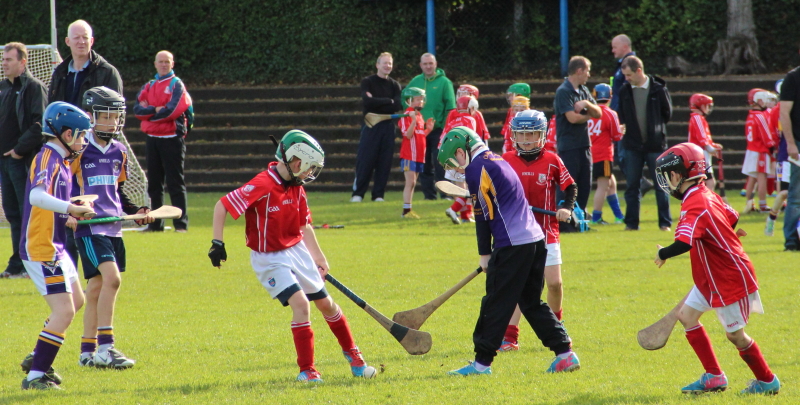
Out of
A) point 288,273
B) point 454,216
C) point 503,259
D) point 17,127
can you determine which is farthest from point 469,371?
point 454,216

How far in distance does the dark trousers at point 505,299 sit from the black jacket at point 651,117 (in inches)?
255

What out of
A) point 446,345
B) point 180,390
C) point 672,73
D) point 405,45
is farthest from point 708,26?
point 180,390

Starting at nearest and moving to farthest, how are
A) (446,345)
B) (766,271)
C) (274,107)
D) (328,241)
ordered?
(446,345) < (766,271) < (328,241) < (274,107)

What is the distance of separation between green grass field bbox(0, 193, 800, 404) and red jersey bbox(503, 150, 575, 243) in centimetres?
83

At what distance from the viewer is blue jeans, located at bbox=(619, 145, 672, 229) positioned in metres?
11.4

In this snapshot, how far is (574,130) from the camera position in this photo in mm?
10977

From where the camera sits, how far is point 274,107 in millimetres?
19656

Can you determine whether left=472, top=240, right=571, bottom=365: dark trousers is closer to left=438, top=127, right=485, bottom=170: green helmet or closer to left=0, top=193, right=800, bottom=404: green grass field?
left=0, top=193, right=800, bottom=404: green grass field

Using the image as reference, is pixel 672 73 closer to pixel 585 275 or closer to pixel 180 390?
pixel 585 275

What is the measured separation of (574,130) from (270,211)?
21.0ft

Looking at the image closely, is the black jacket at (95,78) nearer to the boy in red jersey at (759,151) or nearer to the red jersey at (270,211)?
the red jersey at (270,211)

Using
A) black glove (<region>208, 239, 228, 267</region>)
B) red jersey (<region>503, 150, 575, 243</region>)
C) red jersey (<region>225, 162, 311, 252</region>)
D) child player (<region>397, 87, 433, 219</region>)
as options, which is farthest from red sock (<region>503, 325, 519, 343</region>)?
child player (<region>397, 87, 433, 219</region>)

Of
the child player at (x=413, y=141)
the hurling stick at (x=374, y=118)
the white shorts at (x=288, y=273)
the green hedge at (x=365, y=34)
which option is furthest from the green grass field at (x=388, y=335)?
the green hedge at (x=365, y=34)

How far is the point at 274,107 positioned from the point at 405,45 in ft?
13.5
